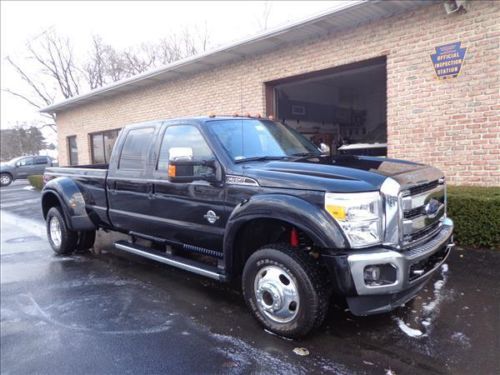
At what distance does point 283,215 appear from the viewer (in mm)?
3115

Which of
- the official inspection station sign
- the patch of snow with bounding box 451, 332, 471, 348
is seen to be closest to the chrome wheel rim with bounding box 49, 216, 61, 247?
the patch of snow with bounding box 451, 332, 471, 348

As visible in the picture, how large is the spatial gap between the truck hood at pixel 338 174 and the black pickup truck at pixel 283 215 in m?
0.01

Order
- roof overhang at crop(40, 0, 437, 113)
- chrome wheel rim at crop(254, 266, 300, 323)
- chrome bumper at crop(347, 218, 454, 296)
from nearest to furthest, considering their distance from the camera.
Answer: chrome bumper at crop(347, 218, 454, 296) < chrome wheel rim at crop(254, 266, 300, 323) < roof overhang at crop(40, 0, 437, 113)

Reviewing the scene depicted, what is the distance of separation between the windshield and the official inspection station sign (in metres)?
3.37

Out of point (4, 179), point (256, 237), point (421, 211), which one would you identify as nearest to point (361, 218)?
point (421, 211)

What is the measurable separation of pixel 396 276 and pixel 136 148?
343cm

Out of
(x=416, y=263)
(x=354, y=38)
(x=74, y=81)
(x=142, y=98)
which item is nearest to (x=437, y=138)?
(x=354, y=38)

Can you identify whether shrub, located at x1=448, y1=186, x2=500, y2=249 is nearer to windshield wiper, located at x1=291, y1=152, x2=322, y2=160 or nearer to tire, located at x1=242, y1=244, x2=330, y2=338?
windshield wiper, located at x1=291, y1=152, x2=322, y2=160

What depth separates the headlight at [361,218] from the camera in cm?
288

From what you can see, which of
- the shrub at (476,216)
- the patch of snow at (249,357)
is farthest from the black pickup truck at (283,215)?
the shrub at (476,216)

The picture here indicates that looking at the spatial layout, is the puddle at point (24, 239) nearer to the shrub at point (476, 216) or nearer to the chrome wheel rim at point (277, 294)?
the chrome wheel rim at point (277, 294)

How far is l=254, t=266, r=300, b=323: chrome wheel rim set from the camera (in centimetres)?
318

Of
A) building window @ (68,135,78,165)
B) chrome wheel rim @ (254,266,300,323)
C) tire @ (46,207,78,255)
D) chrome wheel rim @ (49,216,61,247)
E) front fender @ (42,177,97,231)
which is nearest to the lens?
chrome wheel rim @ (254,266,300,323)

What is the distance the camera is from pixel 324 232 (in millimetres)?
2910
